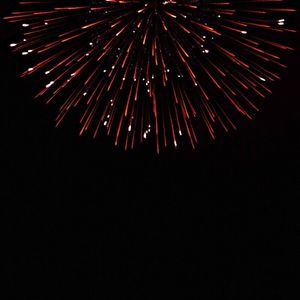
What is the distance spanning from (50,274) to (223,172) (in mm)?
982

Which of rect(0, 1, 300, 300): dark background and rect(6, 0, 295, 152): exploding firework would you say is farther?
rect(0, 1, 300, 300): dark background

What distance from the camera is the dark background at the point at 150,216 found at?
107 inches

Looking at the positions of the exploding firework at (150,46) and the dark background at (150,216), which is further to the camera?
the dark background at (150,216)

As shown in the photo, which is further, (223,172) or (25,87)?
(223,172)

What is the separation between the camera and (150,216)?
2.85 meters

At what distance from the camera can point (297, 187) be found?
279 cm

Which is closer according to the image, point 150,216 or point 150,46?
point 150,46

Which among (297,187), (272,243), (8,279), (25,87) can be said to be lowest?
(8,279)

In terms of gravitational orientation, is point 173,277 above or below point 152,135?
below

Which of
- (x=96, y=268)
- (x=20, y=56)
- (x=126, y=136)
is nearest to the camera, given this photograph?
(x=20, y=56)

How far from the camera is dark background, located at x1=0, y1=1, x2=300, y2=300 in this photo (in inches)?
107

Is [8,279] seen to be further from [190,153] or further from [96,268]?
[190,153]

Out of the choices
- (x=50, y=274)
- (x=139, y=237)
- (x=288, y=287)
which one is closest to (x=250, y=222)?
(x=288, y=287)

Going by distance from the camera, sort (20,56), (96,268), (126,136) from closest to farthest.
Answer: (20,56), (126,136), (96,268)
